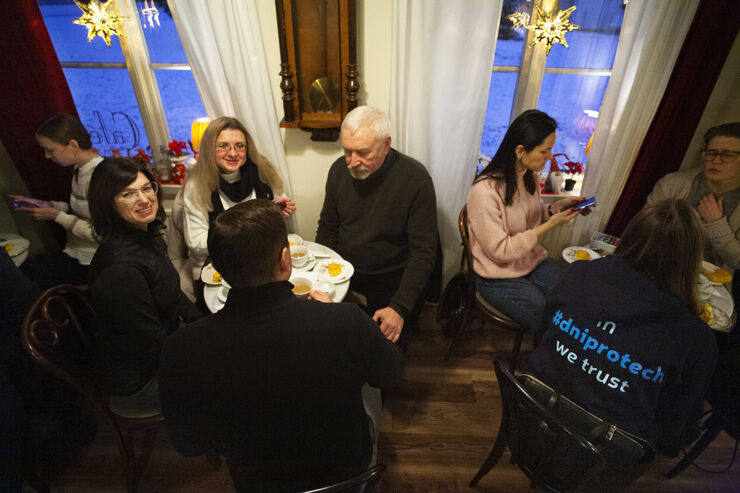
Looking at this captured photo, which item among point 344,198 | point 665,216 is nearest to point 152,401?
point 344,198

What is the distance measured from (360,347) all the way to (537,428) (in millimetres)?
721

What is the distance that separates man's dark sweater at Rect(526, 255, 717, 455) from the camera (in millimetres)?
1069

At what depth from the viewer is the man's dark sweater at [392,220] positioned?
1857 millimetres

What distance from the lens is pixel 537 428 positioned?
1.19m

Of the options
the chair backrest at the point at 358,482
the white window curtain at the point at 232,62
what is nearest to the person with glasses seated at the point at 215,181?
the white window curtain at the point at 232,62

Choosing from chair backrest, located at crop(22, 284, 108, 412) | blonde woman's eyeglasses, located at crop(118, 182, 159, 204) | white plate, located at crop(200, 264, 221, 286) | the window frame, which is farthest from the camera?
the window frame

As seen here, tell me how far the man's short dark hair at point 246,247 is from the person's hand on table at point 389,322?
0.84m

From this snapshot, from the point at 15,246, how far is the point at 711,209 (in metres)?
3.63

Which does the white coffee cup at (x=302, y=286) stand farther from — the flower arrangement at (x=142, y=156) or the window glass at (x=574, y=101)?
the window glass at (x=574, y=101)

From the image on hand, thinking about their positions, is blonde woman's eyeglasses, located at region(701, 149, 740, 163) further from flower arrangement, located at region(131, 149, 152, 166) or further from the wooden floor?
flower arrangement, located at region(131, 149, 152, 166)

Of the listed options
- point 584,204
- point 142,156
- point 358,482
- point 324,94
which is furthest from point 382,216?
point 142,156

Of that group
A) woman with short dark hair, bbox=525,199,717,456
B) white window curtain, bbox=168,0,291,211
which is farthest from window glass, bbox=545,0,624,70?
white window curtain, bbox=168,0,291,211

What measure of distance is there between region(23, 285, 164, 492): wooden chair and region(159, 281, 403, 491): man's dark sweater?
56cm

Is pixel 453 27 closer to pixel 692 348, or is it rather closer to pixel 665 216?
pixel 665 216
